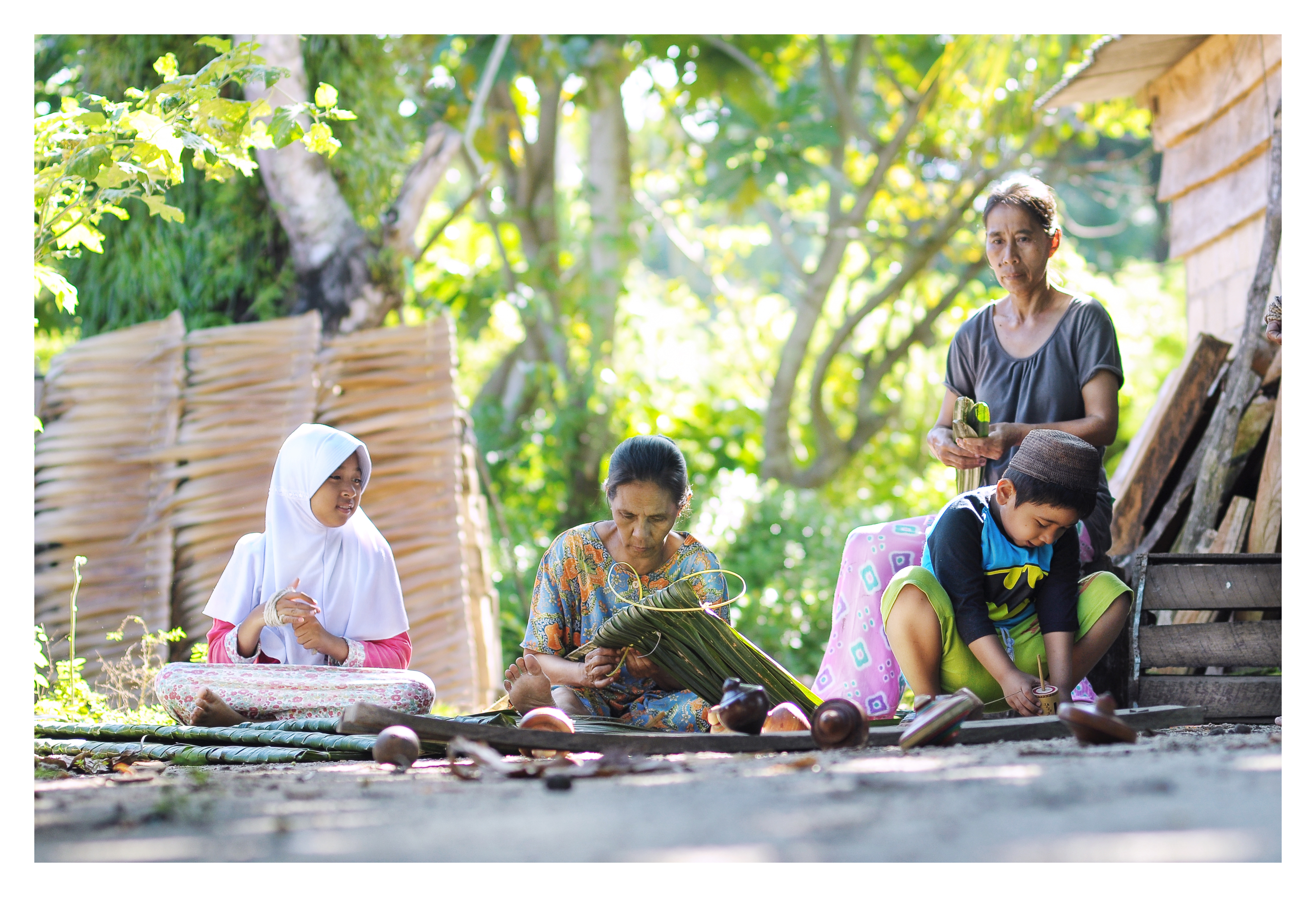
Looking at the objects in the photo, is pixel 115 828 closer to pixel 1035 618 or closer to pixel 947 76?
pixel 1035 618

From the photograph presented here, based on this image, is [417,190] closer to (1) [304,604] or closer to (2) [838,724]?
(1) [304,604]

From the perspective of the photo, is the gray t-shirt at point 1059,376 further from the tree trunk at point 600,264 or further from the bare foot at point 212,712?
the tree trunk at point 600,264

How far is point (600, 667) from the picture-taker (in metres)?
3.34

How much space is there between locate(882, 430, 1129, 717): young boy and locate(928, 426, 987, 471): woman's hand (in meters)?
0.31

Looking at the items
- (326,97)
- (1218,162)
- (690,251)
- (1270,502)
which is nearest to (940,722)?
(1270,502)

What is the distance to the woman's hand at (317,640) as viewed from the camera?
3.64 metres

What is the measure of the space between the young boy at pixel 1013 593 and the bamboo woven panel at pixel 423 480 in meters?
3.02

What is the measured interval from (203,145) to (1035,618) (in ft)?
9.37

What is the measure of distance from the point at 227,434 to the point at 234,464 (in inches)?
6.1

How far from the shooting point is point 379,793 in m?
2.27

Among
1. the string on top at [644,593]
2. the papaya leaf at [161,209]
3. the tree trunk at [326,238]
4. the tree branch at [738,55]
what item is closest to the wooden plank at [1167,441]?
the string on top at [644,593]

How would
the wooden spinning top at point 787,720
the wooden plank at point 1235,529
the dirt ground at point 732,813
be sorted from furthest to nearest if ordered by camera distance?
the wooden plank at point 1235,529 < the wooden spinning top at point 787,720 < the dirt ground at point 732,813
